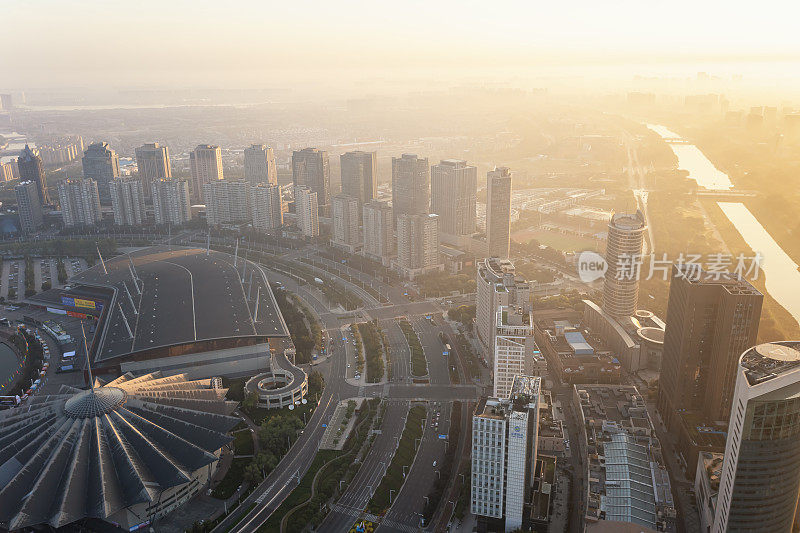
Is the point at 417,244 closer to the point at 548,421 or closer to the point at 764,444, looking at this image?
the point at 548,421

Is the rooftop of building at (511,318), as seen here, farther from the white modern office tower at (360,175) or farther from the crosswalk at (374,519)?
the white modern office tower at (360,175)

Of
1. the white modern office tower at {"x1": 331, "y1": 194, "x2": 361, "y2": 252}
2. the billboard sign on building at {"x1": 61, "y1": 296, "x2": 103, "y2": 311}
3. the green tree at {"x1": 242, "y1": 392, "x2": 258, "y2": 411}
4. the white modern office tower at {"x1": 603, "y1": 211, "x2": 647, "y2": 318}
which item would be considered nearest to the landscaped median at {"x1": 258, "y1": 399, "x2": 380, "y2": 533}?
the green tree at {"x1": 242, "y1": 392, "x2": 258, "y2": 411}

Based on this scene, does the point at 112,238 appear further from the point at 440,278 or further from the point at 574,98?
the point at 574,98

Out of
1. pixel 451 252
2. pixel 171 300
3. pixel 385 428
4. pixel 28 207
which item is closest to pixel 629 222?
pixel 385 428

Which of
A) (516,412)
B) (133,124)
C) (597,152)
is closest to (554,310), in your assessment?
(516,412)

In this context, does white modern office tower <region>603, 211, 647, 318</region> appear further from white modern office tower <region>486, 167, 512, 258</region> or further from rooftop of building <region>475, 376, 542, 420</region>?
rooftop of building <region>475, 376, 542, 420</region>
